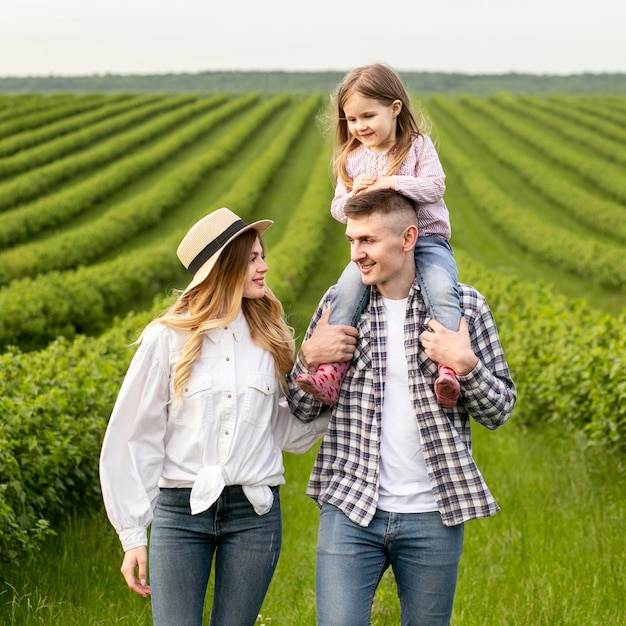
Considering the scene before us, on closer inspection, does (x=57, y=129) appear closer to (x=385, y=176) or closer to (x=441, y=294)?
(x=385, y=176)

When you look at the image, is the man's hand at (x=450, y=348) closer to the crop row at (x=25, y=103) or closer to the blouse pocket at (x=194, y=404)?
the blouse pocket at (x=194, y=404)

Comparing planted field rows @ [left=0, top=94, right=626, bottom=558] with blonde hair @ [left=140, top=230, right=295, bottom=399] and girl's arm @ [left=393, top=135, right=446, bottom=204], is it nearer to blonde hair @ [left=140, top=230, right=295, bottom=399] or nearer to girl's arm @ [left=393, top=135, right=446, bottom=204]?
girl's arm @ [left=393, top=135, right=446, bottom=204]

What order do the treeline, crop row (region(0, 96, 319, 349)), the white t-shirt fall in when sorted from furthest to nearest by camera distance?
1. the treeline
2. crop row (region(0, 96, 319, 349))
3. the white t-shirt

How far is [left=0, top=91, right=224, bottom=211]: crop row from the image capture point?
106 ft

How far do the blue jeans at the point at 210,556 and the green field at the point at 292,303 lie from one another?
1885mm

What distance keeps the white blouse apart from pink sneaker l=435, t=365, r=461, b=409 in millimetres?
665

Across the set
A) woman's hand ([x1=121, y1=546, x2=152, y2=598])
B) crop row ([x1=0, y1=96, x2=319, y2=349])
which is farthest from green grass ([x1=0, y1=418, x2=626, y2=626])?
crop row ([x1=0, y1=96, x2=319, y2=349])

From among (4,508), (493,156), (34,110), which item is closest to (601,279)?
(4,508)

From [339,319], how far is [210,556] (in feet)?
3.31

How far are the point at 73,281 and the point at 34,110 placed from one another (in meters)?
39.5

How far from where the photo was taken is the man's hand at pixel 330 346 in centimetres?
343

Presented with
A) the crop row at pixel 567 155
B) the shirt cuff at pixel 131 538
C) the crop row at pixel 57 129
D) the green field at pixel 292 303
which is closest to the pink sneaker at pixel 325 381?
the shirt cuff at pixel 131 538

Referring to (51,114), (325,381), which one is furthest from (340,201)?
(51,114)

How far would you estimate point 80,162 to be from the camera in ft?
127
